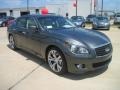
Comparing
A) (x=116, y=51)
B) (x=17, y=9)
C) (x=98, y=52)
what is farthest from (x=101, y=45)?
(x=17, y=9)

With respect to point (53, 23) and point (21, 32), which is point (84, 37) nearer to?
point (53, 23)

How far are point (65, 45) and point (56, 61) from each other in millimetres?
674

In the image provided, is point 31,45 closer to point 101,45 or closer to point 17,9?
point 101,45

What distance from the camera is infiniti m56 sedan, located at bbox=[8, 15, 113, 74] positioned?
538 centimetres

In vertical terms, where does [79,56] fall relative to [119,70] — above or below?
above

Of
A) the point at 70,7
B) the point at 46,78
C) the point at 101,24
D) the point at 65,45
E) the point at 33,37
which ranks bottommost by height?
A: the point at 46,78

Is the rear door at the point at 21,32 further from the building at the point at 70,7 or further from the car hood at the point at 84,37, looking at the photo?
the building at the point at 70,7

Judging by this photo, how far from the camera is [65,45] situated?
550 centimetres

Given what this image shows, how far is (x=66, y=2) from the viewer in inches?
2422

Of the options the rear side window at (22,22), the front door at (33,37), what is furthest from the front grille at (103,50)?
the rear side window at (22,22)

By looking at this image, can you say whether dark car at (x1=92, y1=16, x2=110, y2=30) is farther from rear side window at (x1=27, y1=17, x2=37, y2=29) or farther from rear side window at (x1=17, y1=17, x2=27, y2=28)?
rear side window at (x1=27, y1=17, x2=37, y2=29)

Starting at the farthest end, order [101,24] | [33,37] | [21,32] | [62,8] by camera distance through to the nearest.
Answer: [62,8]
[101,24]
[21,32]
[33,37]

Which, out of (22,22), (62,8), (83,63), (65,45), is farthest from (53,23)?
(62,8)

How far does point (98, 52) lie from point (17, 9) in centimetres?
6135
